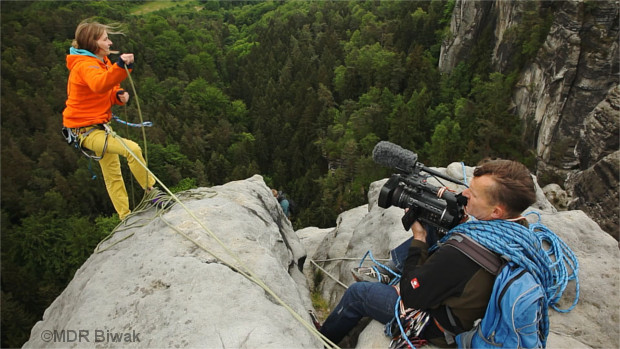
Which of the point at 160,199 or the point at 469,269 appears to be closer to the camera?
the point at 469,269

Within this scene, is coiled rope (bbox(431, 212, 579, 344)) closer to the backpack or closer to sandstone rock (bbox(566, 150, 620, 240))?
the backpack

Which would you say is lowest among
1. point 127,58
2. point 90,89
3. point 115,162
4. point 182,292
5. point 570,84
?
point 570,84

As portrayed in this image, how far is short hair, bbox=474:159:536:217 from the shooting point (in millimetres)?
3080

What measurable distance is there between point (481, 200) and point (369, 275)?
7.60ft

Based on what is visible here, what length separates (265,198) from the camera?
7445 mm

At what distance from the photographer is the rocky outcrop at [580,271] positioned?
435cm

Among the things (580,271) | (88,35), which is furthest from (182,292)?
(580,271)

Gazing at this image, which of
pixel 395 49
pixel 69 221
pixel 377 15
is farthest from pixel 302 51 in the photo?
pixel 69 221

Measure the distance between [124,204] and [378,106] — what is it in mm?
50414

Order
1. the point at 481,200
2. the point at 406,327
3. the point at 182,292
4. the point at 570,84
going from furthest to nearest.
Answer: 1. the point at 570,84
2. the point at 182,292
3. the point at 406,327
4. the point at 481,200

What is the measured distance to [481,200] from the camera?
3.25 m

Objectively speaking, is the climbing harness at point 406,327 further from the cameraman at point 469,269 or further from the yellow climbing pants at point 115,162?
the yellow climbing pants at point 115,162

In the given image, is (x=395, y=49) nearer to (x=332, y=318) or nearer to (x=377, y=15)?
(x=377, y=15)

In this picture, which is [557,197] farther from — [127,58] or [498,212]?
[127,58]
